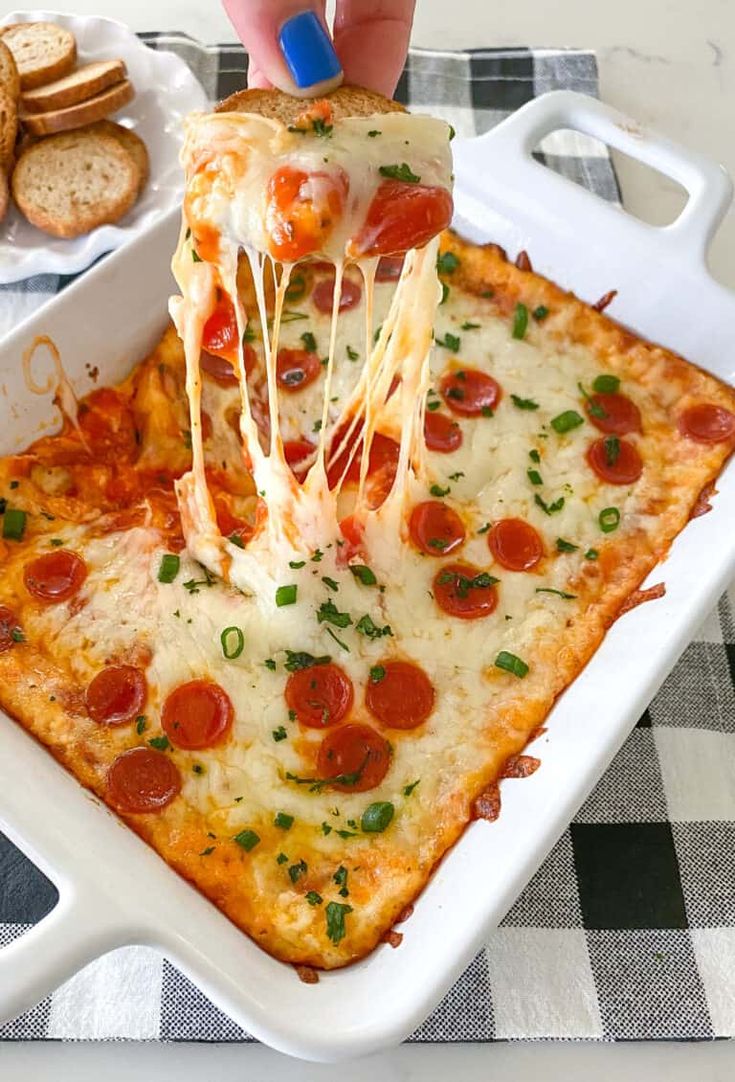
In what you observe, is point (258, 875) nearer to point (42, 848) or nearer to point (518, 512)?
point (42, 848)

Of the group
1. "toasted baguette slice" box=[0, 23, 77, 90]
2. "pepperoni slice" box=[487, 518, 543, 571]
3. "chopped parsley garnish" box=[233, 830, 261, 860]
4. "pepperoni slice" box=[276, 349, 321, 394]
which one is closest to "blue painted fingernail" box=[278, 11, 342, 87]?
"pepperoni slice" box=[276, 349, 321, 394]

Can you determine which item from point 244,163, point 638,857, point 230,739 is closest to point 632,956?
point 638,857

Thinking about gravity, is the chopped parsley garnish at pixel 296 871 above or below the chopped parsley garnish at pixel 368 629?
below

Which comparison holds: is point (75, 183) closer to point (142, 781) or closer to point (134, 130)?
point (134, 130)

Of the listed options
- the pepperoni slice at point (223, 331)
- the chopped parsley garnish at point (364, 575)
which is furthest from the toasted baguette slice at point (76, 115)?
the chopped parsley garnish at point (364, 575)

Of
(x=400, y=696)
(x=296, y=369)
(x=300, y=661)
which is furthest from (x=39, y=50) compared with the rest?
(x=400, y=696)

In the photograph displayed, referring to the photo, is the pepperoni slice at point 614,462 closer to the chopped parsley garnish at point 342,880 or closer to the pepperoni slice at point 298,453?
the pepperoni slice at point 298,453

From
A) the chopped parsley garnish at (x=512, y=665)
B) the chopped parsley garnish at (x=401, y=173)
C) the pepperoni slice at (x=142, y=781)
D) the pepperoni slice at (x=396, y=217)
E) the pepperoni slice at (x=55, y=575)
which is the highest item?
the chopped parsley garnish at (x=401, y=173)
